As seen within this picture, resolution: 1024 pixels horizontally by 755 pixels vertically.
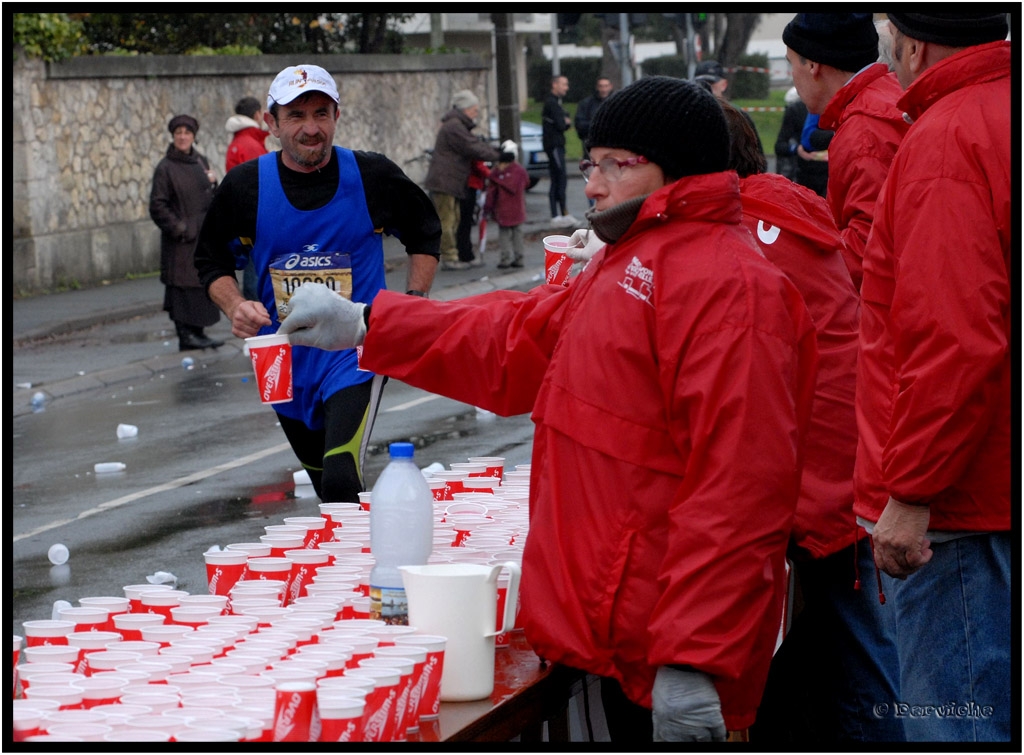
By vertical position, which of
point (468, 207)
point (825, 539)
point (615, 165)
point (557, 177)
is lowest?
point (557, 177)

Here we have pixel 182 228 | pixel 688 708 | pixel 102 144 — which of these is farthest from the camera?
pixel 102 144

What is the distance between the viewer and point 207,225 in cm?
621

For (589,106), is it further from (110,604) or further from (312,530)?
(110,604)

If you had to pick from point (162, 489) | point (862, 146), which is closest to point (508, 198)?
point (162, 489)

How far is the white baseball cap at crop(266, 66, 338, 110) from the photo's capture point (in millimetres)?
6043

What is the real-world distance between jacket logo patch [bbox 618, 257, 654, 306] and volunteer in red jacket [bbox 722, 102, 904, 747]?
1.17 m

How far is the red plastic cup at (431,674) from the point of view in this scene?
312cm

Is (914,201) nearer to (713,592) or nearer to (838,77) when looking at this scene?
(713,592)

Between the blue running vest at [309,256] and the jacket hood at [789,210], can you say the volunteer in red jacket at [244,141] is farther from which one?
the jacket hood at [789,210]

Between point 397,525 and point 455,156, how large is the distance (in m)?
17.2

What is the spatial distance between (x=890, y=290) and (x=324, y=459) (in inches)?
109

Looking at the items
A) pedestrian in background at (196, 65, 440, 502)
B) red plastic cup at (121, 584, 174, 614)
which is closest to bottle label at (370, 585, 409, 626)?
red plastic cup at (121, 584, 174, 614)

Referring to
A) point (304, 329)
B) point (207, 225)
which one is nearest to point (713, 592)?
point (304, 329)

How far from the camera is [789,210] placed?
4453 millimetres
